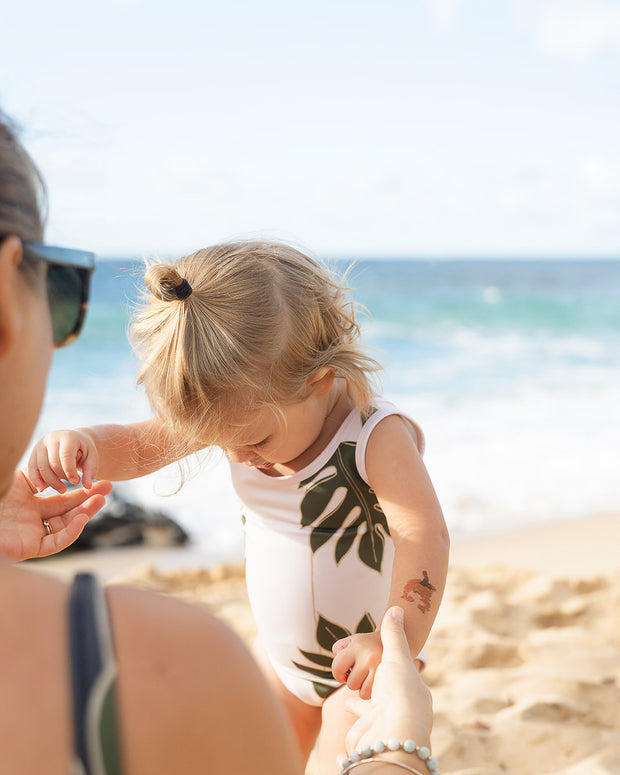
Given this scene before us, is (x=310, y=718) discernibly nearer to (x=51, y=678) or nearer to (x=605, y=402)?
(x=51, y=678)

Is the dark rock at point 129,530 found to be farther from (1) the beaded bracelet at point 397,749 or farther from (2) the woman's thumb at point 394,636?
(1) the beaded bracelet at point 397,749

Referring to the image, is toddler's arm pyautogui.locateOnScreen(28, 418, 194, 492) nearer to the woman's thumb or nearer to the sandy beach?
the woman's thumb

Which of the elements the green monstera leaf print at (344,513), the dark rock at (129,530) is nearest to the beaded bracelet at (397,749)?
the green monstera leaf print at (344,513)

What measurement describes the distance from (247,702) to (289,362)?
4.02ft

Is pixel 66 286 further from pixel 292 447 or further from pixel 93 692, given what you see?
pixel 292 447

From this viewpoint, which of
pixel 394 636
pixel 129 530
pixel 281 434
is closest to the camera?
pixel 394 636

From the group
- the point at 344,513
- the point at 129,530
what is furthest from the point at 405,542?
the point at 129,530

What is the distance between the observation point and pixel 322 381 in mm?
2021

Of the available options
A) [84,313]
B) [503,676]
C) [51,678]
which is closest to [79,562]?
[503,676]

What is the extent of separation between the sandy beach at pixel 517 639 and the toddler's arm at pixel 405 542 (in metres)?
0.94

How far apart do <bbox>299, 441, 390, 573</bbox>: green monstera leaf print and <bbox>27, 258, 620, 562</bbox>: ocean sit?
343 mm

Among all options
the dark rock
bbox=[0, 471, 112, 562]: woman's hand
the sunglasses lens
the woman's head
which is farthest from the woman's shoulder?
the dark rock

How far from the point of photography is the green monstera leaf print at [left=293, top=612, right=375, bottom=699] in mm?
2051

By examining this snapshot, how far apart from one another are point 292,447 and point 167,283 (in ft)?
1.77
